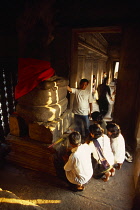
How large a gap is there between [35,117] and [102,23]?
3574 mm

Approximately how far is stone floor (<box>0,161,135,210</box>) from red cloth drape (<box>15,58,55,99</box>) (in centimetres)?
220

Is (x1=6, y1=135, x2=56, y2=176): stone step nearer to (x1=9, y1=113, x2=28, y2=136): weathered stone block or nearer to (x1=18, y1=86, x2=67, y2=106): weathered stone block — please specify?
(x1=9, y1=113, x2=28, y2=136): weathered stone block

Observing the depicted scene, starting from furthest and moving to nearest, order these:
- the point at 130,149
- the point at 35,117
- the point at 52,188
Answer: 1. the point at 130,149
2. the point at 35,117
3. the point at 52,188

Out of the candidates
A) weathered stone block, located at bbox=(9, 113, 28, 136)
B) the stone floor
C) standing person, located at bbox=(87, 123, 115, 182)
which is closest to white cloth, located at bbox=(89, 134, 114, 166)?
standing person, located at bbox=(87, 123, 115, 182)

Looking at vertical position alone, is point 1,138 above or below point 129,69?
A: below

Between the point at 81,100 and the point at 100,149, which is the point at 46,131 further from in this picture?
the point at 81,100

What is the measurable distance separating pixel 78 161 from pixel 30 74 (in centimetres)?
224

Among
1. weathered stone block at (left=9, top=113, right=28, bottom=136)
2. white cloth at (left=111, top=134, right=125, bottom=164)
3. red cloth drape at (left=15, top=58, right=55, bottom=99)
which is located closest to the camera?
red cloth drape at (left=15, top=58, right=55, bottom=99)

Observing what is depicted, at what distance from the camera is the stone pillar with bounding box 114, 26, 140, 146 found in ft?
14.1

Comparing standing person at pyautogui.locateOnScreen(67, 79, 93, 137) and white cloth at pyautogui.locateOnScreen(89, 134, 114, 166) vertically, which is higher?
standing person at pyautogui.locateOnScreen(67, 79, 93, 137)

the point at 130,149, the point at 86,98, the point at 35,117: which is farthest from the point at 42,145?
the point at 130,149

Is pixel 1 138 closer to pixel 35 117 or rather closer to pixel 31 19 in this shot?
pixel 35 117

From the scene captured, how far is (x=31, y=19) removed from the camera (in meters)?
3.40

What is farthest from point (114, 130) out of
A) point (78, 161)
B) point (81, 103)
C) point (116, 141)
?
point (81, 103)
